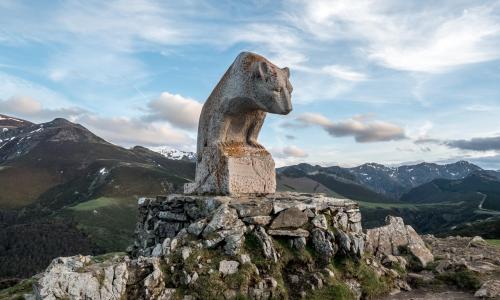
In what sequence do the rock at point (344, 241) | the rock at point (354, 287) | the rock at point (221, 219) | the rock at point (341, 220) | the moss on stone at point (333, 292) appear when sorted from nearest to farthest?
the moss on stone at point (333, 292), the rock at point (354, 287), the rock at point (221, 219), the rock at point (344, 241), the rock at point (341, 220)

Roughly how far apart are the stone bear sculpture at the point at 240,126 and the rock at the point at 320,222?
3217 mm

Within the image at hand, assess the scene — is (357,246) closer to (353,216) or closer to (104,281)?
(353,216)

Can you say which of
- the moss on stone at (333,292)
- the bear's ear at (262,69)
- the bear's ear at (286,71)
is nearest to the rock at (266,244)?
the moss on stone at (333,292)

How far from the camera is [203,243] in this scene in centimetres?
1060

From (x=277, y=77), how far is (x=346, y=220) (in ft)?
17.7

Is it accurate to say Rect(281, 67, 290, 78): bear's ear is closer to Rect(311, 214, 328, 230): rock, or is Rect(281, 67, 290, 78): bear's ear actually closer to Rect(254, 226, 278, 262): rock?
Rect(311, 214, 328, 230): rock

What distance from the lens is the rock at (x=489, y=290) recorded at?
11117 millimetres

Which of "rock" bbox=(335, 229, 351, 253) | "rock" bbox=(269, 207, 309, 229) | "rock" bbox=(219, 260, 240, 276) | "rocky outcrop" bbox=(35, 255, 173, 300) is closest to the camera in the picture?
"rocky outcrop" bbox=(35, 255, 173, 300)

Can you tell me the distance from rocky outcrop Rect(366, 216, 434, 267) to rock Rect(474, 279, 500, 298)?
267 cm

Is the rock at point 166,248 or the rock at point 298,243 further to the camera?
the rock at point 298,243

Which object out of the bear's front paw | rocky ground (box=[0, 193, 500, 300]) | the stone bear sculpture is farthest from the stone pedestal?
rocky ground (box=[0, 193, 500, 300])

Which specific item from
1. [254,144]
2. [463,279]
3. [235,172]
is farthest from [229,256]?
[463,279]

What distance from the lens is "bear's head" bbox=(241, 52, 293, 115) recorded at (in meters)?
14.1

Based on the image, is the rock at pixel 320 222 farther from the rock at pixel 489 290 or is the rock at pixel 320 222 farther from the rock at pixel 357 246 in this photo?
the rock at pixel 489 290
